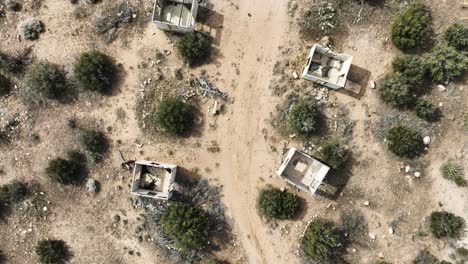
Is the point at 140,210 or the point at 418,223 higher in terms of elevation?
the point at 418,223

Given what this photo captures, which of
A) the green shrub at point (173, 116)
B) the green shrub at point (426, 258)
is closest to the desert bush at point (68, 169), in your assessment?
the green shrub at point (173, 116)

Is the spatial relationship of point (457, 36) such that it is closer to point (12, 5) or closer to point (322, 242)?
point (322, 242)

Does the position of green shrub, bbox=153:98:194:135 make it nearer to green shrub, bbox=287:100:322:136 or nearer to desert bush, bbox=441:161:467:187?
green shrub, bbox=287:100:322:136

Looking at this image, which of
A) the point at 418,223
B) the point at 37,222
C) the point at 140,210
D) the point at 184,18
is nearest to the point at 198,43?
the point at 184,18

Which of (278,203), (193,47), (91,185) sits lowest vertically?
(91,185)

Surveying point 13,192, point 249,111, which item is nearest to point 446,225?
point 249,111

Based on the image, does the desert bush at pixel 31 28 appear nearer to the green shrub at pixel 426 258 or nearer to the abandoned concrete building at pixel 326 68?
the abandoned concrete building at pixel 326 68

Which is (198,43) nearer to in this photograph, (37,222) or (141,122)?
(141,122)
